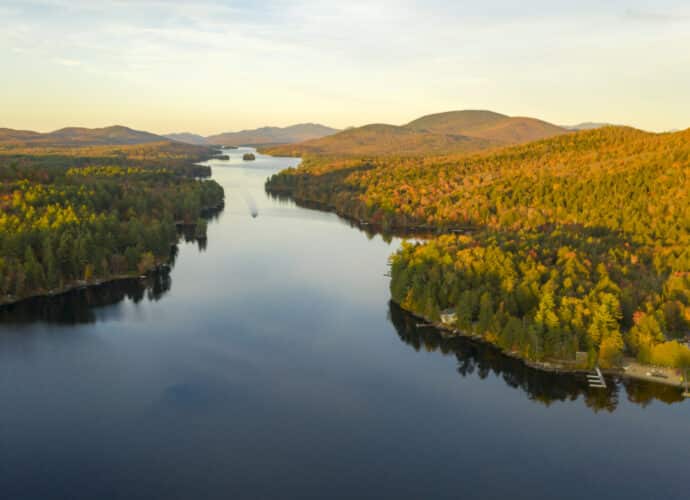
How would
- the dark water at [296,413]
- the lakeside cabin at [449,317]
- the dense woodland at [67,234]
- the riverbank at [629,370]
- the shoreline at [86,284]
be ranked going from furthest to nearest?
the dense woodland at [67,234] < the shoreline at [86,284] < the lakeside cabin at [449,317] < the riverbank at [629,370] < the dark water at [296,413]

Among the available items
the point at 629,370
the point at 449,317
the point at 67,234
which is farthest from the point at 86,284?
the point at 629,370

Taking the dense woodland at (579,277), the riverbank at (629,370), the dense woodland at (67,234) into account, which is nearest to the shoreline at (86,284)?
the dense woodland at (67,234)

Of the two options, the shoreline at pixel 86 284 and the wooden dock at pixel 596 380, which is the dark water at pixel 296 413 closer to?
the wooden dock at pixel 596 380

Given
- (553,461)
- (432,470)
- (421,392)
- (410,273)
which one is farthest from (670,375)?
(410,273)

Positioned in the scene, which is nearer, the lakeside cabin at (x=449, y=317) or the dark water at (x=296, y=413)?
the dark water at (x=296, y=413)

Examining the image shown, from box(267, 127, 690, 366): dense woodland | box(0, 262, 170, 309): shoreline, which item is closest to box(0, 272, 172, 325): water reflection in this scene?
box(0, 262, 170, 309): shoreline

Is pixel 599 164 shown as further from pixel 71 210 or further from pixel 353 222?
pixel 71 210

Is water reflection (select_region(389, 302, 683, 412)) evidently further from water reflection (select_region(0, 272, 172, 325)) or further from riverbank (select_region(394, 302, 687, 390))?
water reflection (select_region(0, 272, 172, 325))
